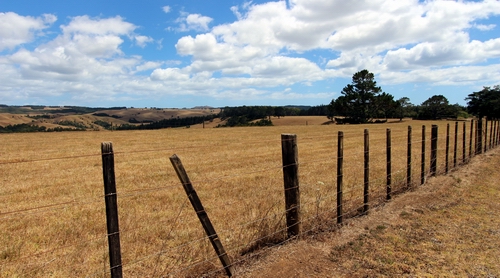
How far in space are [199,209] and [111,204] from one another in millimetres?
1014

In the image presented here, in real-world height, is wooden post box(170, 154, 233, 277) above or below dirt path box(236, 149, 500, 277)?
above

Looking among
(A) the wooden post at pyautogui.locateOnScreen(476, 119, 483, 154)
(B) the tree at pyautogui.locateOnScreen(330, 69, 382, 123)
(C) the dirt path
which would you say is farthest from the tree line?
(C) the dirt path

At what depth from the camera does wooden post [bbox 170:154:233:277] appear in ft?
11.6

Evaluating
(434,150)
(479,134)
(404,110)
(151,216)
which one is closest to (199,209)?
(151,216)

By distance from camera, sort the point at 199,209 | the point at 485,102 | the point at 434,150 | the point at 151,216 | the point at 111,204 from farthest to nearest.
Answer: the point at 485,102 → the point at 434,150 → the point at 151,216 → the point at 199,209 → the point at 111,204

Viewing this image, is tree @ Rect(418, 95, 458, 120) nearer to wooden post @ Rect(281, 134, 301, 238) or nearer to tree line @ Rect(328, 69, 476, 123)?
tree line @ Rect(328, 69, 476, 123)

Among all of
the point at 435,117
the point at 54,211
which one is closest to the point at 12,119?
the point at 54,211

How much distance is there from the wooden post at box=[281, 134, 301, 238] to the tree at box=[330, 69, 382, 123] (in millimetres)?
77848

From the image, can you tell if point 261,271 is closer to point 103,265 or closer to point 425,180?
point 103,265

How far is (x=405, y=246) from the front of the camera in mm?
5082

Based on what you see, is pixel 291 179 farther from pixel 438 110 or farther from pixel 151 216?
pixel 438 110

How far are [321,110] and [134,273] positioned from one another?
148m

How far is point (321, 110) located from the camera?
482ft

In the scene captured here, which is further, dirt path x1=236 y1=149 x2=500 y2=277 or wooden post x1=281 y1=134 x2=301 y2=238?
wooden post x1=281 y1=134 x2=301 y2=238
